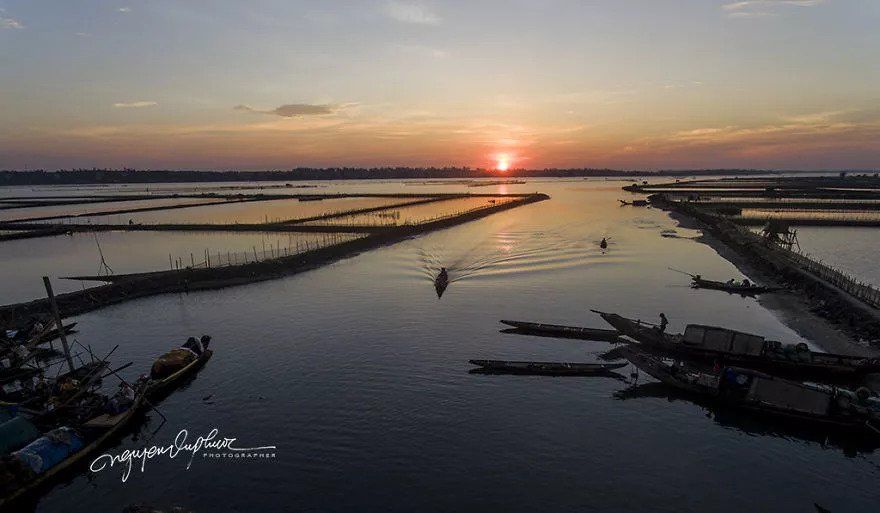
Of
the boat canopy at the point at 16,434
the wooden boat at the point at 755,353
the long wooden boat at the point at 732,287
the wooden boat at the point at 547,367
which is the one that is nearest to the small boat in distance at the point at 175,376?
the boat canopy at the point at 16,434

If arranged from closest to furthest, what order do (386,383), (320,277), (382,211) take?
(386,383)
(320,277)
(382,211)

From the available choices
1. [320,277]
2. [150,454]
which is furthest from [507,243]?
[150,454]

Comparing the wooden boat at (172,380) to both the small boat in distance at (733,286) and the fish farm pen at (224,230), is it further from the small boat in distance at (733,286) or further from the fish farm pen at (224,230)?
the small boat in distance at (733,286)

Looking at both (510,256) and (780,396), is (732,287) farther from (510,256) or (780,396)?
(510,256)

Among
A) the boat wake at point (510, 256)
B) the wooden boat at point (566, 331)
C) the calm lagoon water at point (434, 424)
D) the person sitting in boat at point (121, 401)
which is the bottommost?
the calm lagoon water at point (434, 424)

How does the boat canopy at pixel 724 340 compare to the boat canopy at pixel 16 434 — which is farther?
the boat canopy at pixel 724 340

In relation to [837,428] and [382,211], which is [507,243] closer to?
[382,211]
